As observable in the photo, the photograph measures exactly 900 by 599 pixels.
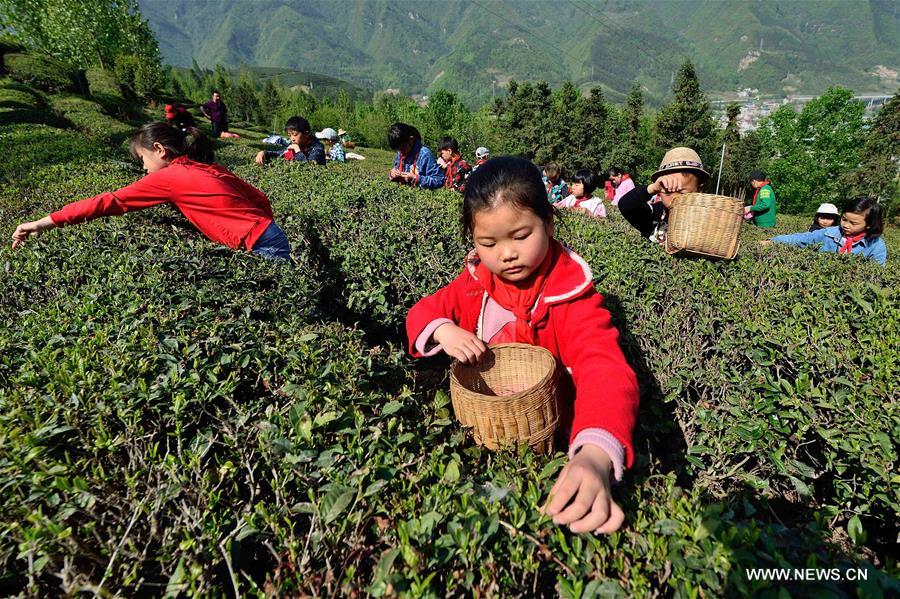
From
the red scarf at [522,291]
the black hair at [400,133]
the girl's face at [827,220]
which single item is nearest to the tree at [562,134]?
the girl's face at [827,220]

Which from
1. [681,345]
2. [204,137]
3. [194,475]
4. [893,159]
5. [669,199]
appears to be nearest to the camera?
[194,475]

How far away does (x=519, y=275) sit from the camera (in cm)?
195

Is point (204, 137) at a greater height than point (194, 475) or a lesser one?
greater

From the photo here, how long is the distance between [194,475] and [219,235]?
9.65 feet

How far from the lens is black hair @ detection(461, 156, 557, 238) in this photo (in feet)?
6.04

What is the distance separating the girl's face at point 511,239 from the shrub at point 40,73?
24660 mm

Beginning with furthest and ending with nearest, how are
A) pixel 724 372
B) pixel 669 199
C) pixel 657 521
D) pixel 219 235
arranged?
pixel 219 235, pixel 669 199, pixel 724 372, pixel 657 521

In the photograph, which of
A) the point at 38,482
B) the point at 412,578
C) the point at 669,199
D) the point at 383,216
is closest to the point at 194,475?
the point at 38,482

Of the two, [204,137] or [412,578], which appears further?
[204,137]

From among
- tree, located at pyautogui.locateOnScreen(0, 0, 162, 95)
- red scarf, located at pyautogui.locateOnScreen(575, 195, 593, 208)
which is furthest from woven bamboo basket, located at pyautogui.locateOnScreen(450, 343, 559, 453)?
tree, located at pyautogui.locateOnScreen(0, 0, 162, 95)

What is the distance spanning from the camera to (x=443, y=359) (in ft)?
12.7

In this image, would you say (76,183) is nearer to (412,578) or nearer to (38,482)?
(38,482)

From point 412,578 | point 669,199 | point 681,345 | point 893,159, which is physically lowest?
point 893,159

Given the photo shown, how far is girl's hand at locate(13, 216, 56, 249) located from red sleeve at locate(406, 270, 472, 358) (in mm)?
3090
